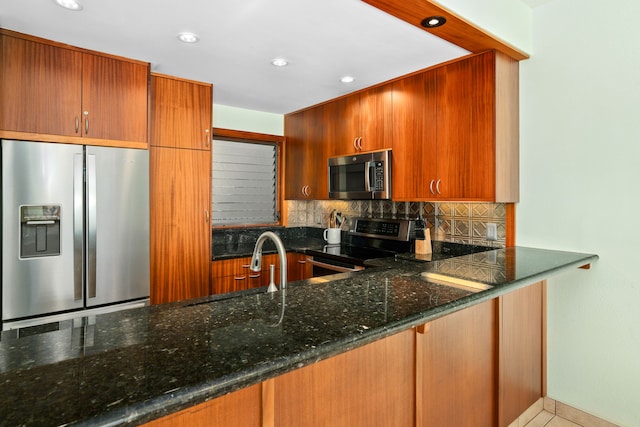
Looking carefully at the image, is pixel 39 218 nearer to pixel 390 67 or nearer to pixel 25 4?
pixel 25 4

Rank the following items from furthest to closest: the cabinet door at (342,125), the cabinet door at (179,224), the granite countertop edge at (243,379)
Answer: the cabinet door at (342,125), the cabinet door at (179,224), the granite countertop edge at (243,379)

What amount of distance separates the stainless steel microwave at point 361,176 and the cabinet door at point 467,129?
0.50 m

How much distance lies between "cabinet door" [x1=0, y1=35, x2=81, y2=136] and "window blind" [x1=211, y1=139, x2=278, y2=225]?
4.97 feet

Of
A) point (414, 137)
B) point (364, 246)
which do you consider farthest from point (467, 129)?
point (364, 246)

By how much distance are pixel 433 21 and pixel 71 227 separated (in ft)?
8.09

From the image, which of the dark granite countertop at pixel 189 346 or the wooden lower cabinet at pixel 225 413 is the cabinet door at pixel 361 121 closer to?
the dark granite countertop at pixel 189 346

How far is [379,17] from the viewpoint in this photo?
1.96 m

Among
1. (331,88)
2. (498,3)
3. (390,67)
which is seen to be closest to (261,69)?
(331,88)

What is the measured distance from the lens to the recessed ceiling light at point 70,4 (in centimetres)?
179

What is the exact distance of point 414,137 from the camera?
280 cm

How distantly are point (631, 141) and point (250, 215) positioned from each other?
323 centimetres

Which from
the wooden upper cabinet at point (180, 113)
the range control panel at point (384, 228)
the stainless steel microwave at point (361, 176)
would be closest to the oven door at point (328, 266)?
the range control panel at point (384, 228)

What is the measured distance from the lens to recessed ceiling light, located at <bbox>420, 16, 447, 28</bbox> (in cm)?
183

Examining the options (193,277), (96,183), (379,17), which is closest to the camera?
(379,17)
